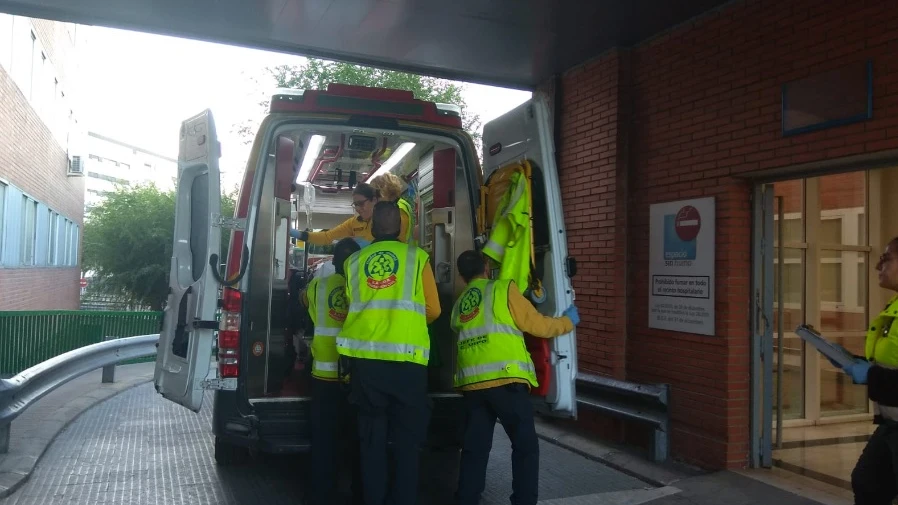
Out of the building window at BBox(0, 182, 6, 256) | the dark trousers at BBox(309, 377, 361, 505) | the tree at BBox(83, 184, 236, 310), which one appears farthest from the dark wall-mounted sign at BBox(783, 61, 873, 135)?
the tree at BBox(83, 184, 236, 310)

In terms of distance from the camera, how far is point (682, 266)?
568 centimetres

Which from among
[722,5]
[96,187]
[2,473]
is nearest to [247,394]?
[2,473]

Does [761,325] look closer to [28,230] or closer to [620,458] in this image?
[620,458]

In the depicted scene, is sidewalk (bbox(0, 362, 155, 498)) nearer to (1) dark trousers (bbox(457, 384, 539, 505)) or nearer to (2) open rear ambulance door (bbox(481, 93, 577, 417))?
(1) dark trousers (bbox(457, 384, 539, 505))

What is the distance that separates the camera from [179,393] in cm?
427

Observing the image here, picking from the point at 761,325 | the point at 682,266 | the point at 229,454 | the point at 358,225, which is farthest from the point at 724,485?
the point at 229,454

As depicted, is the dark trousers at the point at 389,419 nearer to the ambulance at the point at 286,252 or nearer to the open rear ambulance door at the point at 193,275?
the ambulance at the point at 286,252

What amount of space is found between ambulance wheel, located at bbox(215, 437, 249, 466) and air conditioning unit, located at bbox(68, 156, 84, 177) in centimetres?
1469

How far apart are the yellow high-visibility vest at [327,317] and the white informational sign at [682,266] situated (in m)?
2.67

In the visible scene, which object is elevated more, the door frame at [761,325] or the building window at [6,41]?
the building window at [6,41]

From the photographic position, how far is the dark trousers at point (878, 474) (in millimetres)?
3277

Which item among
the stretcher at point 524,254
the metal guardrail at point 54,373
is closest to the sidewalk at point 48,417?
the metal guardrail at point 54,373

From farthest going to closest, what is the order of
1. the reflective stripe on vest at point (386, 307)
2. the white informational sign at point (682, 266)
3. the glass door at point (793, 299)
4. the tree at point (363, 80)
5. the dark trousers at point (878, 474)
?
the tree at point (363, 80), the glass door at point (793, 299), the white informational sign at point (682, 266), the reflective stripe on vest at point (386, 307), the dark trousers at point (878, 474)

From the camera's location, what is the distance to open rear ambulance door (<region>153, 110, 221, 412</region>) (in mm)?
4176
